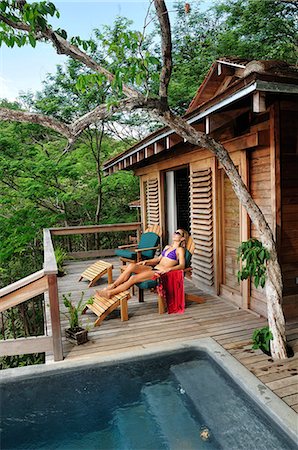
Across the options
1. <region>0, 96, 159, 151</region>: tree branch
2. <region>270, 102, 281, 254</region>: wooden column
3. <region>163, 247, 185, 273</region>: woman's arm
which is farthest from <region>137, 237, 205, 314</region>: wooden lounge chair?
<region>0, 96, 159, 151</region>: tree branch

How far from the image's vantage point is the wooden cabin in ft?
9.41

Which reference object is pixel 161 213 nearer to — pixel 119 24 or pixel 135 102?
pixel 135 102

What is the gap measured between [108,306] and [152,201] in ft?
13.6

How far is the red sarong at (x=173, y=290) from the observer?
4258 mm

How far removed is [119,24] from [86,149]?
3876 mm

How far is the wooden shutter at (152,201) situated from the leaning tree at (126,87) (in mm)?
4519

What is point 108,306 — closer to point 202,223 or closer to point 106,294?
point 106,294

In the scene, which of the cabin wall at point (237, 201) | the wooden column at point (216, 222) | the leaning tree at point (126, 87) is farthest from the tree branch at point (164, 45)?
the wooden column at point (216, 222)

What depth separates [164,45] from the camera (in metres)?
2.71

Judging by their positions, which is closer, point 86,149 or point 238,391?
point 238,391

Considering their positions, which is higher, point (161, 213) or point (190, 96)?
point (190, 96)

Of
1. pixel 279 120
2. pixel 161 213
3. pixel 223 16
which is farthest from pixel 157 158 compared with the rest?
pixel 223 16

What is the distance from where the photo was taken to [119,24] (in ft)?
32.6

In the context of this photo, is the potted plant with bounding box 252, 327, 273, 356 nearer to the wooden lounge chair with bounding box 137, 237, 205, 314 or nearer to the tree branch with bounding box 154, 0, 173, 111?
the wooden lounge chair with bounding box 137, 237, 205, 314
